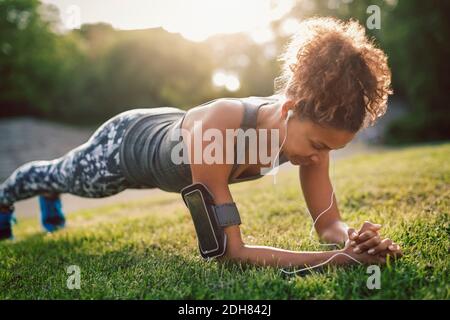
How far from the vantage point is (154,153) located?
3031 mm

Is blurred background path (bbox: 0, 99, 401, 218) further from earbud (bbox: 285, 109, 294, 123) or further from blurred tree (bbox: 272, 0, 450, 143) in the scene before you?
earbud (bbox: 285, 109, 294, 123)

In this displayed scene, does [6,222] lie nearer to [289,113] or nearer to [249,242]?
[249,242]

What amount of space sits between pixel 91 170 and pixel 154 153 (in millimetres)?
569

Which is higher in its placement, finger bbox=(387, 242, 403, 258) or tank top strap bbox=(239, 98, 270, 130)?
tank top strap bbox=(239, 98, 270, 130)

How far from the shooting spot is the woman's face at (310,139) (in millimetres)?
2246

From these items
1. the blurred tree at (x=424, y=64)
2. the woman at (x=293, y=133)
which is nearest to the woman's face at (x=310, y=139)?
the woman at (x=293, y=133)

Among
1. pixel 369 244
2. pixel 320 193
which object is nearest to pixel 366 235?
pixel 369 244

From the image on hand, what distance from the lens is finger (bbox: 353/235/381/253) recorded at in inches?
85.2

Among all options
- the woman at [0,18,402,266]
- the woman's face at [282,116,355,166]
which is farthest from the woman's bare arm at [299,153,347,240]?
the woman's face at [282,116,355,166]

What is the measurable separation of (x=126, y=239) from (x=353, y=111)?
2.08 m

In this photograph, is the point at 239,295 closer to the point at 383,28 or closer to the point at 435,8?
the point at 435,8

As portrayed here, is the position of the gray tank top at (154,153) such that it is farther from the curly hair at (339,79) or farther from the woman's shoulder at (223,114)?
the curly hair at (339,79)

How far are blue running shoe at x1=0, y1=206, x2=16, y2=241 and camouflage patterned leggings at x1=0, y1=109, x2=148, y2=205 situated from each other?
13.3 inches

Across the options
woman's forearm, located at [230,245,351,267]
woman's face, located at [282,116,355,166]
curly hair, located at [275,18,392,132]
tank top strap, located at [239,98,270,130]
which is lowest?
woman's forearm, located at [230,245,351,267]
